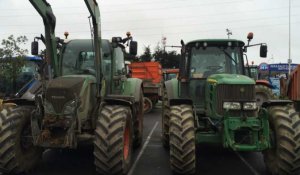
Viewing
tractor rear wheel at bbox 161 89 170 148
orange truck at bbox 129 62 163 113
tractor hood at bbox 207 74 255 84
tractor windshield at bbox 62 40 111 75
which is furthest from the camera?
orange truck at bbox 129 62 163 113

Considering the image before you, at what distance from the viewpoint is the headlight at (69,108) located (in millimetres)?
7559

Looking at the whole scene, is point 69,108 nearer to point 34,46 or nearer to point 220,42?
point 34,46

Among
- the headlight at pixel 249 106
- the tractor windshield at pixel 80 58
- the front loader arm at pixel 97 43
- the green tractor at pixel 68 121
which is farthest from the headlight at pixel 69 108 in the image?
the headlight at pixel 249 106

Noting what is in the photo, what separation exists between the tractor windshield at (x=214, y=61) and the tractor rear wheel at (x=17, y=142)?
3.70 meters

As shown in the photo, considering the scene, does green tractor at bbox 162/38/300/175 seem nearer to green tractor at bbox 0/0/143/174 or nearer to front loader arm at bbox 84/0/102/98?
green tractor at bbox 0/0/143/174

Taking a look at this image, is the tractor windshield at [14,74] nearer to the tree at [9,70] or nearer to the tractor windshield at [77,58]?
the tree at [9,70]

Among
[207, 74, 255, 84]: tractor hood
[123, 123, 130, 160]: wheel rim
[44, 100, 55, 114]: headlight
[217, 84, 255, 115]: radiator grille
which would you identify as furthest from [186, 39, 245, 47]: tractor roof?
[44, 100, 55, 114]: headlight

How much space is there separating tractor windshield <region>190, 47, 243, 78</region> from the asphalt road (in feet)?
6.25

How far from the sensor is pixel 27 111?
8.12 m

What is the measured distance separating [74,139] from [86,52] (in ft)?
9.32

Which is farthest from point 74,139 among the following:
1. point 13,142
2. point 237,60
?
point 237,60

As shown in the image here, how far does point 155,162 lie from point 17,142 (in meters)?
2.87

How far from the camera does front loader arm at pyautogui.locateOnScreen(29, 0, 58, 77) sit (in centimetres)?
812

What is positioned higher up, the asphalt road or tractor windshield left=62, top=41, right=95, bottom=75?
tractor windshield left=62, top=41, right=95, bottom=75
